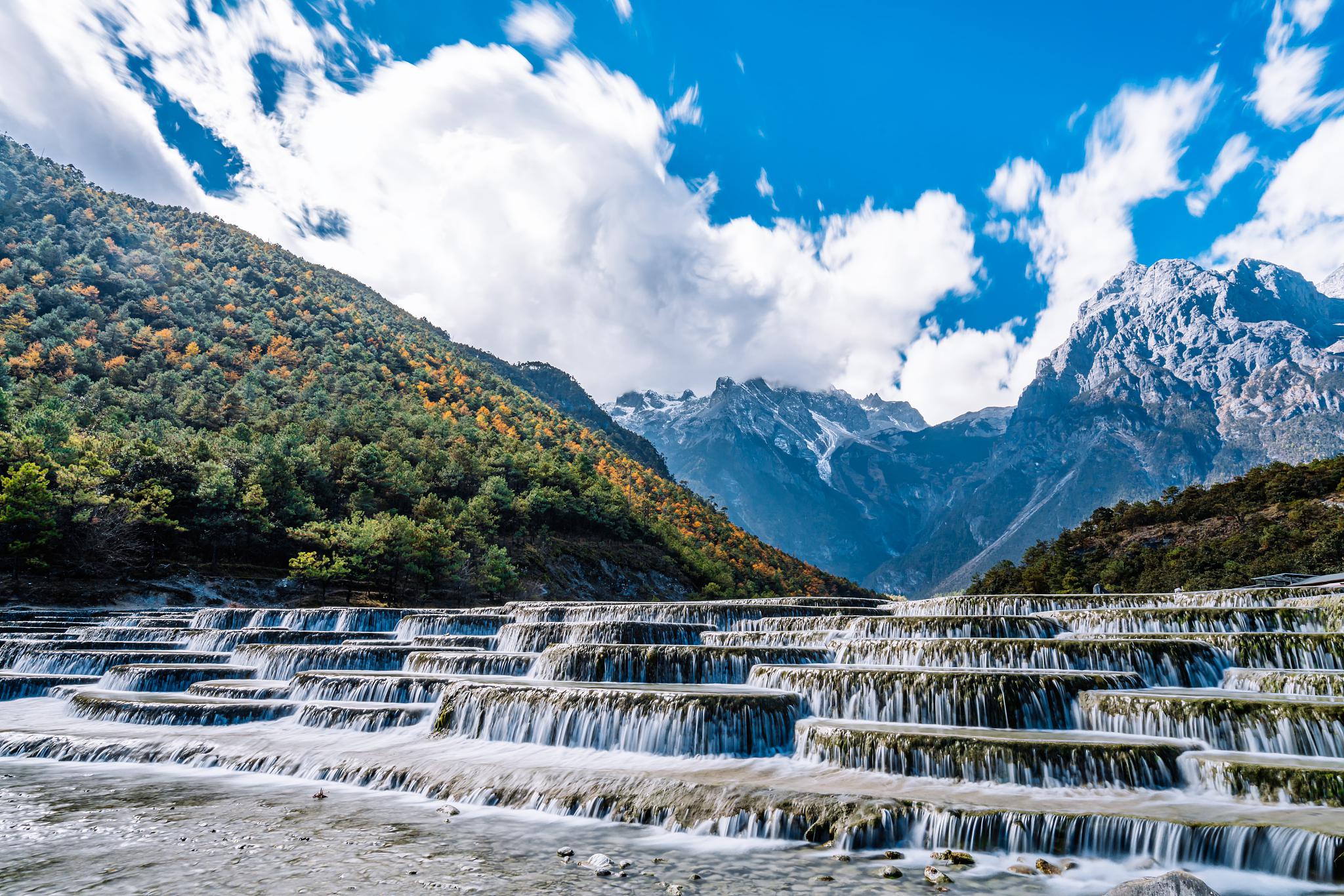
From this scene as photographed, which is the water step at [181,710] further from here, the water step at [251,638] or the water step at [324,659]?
the water step at [251,638]

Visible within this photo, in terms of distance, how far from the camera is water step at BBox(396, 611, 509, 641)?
33.5 meters

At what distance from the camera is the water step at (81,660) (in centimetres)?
2411

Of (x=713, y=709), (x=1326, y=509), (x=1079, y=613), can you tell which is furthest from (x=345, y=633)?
(x=1326, y=509)

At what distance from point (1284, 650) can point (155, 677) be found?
2987cm

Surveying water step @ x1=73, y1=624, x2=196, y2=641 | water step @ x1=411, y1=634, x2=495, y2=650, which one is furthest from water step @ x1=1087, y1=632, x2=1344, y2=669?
water step @ x1=73, y1=624, x2=196, y2=641

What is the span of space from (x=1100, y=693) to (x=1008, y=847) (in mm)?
6051

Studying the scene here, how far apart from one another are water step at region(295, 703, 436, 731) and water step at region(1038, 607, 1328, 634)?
19452 millimetres

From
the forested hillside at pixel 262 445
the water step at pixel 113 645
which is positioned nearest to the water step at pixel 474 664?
the water step at pixel 113 645

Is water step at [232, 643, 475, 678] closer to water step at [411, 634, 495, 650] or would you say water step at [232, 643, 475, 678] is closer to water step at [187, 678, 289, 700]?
water step at [187, 678, 289, 700]

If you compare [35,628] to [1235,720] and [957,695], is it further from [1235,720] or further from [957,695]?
[1235,720]

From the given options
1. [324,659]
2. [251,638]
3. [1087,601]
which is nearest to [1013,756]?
[324,659]

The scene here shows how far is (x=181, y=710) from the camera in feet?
56.5

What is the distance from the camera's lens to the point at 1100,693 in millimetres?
13281

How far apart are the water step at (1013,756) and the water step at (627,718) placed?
1.34 metres
